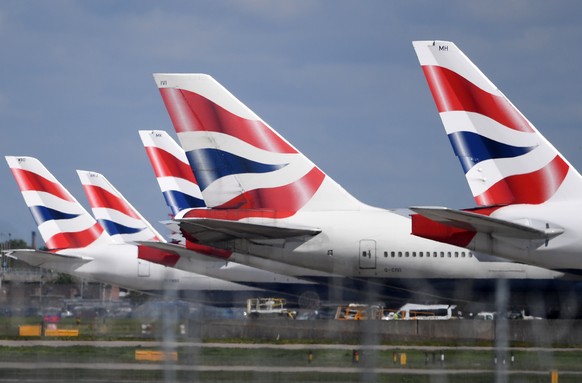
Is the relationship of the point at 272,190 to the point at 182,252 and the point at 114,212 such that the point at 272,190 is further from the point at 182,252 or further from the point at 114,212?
the point at 114,212

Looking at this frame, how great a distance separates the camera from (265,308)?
21.1 metres

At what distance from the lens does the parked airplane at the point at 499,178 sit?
788 inches

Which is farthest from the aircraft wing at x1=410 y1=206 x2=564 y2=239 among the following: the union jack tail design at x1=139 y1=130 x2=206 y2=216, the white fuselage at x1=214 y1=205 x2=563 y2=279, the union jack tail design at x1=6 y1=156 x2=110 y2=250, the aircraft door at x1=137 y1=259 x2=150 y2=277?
the union jack tail design at x1=6 y1=156 x2=110 y2=250

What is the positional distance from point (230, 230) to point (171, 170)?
16.8 m

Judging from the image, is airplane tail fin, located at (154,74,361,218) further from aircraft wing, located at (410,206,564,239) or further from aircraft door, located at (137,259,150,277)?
aircraft door, located at (137,259,150,277)

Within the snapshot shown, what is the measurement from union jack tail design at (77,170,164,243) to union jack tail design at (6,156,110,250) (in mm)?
2136

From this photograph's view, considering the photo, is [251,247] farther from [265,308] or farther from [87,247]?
[87,247]

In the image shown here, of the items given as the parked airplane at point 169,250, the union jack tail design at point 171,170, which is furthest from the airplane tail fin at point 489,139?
the union jack tail design at point 171,170

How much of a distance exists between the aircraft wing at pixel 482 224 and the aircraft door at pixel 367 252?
5.16 m

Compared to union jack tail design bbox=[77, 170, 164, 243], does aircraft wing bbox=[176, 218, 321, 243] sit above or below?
below

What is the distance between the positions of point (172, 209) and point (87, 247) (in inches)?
171

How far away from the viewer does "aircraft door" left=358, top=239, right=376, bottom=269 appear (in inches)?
979

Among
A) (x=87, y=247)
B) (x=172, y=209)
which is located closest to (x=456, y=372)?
(x=172, y=209)

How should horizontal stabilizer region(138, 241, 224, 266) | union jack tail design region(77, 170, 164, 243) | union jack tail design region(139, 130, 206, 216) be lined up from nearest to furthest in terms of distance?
horizontal stabilizer region(138, 241, 224, 266)
union jack tail design region(139, 130, 206, 216)
union jack tail design region(77, 170, 164, 243)
